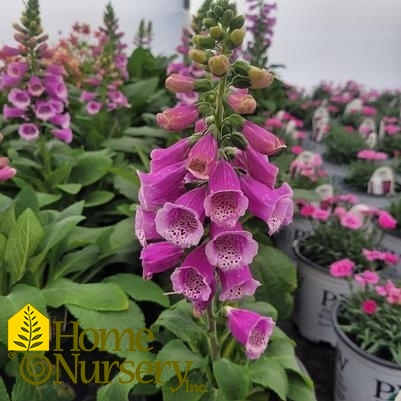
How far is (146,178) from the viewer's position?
0.93 meters

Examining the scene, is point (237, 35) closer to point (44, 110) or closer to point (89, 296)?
point (89, 296)

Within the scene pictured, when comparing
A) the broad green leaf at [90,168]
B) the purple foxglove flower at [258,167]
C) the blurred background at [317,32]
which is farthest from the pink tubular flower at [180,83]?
the blurred background at [317,32]

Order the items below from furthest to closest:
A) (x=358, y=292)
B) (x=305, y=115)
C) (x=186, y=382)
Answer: (x=305, y=115) < (x=358, y=292) < (x=186, y=382)

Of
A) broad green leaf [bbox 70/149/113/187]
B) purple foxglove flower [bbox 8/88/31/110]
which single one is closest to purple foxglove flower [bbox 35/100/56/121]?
purple foxglove flower [bbox 8/88/31/110]

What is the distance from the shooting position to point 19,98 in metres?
2.06

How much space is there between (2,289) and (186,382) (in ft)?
1.90

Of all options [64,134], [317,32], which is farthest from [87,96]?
[317,32]

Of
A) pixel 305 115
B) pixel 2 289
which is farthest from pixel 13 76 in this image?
pixel 305 115

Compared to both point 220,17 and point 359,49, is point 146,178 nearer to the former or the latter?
point 220,17

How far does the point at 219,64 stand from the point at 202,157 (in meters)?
0.15

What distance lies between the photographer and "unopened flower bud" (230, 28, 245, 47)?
2.94ft

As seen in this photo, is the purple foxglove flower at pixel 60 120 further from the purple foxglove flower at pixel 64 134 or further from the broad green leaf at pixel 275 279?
the broad green leaf at pixel 275 279

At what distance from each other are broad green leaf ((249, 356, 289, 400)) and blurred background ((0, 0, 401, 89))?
3573mm

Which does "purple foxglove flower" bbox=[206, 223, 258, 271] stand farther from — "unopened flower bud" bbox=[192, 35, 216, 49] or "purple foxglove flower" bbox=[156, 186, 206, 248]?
"unopened flower bud" bbox=[192, 35, 216, 49]
